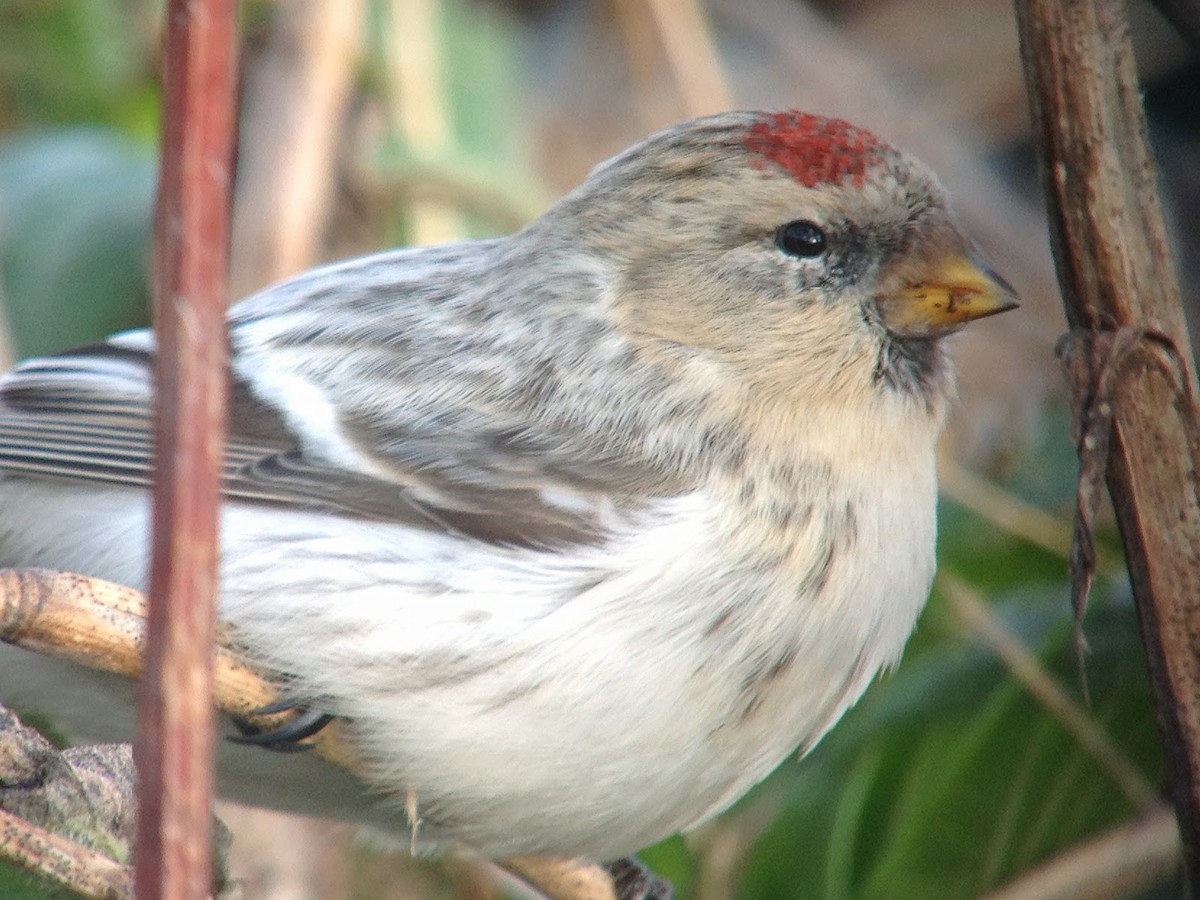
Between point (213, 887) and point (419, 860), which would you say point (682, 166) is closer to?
point (213, 887)

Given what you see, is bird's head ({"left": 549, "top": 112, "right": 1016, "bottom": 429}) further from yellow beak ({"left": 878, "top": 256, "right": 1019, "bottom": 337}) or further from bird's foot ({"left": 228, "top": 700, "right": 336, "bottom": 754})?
bird's foot ({"left": 228, "top": 700, "right": 336, "bottom": 754})

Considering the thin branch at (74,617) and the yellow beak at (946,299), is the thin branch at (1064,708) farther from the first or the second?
the thin branch at (74,617)

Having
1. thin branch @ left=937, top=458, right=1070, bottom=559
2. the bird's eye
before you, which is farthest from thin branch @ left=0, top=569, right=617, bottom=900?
thin branch @ left=937, top=458, right=1070, bottom=559

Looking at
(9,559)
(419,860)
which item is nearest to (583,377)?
(9,559)

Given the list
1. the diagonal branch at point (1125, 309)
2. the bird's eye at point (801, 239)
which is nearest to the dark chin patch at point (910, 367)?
the bird's eye at point (801, 239)

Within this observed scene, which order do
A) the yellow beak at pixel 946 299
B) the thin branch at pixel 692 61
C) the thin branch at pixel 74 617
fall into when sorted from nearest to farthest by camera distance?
the thin branch at pixel 74 617 → the yellow beak at pixel 946 299 → the thin branch at pixel 692 61

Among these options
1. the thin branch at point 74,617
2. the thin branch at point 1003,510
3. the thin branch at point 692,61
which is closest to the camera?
the thin branch at point 74,617

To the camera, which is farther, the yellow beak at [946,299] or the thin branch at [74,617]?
the yellow beak at [946,299]

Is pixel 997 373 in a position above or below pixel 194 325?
above
